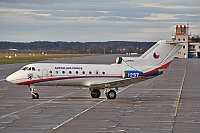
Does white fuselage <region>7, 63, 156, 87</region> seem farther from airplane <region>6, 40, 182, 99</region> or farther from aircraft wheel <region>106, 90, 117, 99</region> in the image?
aircraft wheel <region>106, 90, 117, 99</region>

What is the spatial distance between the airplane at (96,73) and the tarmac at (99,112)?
43.0 inches

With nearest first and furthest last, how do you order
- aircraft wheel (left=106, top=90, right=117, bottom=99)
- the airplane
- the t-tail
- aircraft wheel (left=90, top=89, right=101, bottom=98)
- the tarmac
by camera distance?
the tarmac
the airplane
aircraft wheel (left=106, top=90, right=117, bottom=99)
the t-tail
aircraft wheel (left=90, top=89, right=101, bottom=98)

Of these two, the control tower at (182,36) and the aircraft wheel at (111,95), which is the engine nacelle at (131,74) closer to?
the aircraft wheel at (111,95)

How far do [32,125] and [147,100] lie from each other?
1485 centimetres

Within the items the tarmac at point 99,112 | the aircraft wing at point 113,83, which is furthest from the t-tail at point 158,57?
the tarmac at point 99,112

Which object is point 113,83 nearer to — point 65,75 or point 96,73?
point 96,73

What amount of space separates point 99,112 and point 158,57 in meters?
10.4

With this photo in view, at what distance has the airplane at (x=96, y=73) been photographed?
3744 cm

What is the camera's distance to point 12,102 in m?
35.2

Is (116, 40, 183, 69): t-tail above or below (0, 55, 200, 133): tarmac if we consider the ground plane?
above

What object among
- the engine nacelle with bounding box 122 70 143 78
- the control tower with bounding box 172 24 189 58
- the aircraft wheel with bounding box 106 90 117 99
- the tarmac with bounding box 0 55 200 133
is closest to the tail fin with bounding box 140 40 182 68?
the engine nacelle with bounding box 122 70 143 78

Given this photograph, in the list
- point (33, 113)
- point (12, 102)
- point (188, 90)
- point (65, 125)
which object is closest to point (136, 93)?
point (188, 90)

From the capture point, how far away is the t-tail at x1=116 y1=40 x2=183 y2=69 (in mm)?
38781

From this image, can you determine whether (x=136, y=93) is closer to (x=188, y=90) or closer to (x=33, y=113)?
(x=188, y=90)
